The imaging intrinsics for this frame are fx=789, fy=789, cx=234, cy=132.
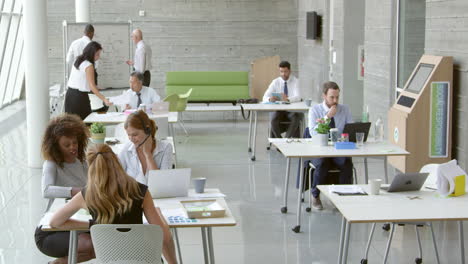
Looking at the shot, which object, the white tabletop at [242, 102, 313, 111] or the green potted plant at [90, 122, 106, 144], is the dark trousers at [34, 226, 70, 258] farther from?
the white tabletop at [242, 102, 313, 111]

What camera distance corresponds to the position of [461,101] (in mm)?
8305

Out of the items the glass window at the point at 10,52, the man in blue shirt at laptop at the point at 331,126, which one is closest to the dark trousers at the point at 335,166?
the man in blue shirt at laptop at the point at 331,126

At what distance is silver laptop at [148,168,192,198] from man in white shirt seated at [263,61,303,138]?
617cm

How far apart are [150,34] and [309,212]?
12023 millimetres

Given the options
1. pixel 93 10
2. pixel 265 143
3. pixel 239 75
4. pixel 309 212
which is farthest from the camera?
pixel 93 10

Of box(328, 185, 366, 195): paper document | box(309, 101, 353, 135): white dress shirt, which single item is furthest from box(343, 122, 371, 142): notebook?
box(328, 185, 366, 195): paper document

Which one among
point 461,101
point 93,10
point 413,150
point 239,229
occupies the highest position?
point 93,10

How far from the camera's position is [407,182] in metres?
5.62

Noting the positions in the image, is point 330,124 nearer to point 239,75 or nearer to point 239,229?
point 239,229

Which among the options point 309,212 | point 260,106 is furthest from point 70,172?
point 260,106

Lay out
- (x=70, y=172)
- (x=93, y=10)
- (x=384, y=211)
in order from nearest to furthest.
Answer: (x=384, y=211) < (x=70, y=172) < (x=93, y=10)

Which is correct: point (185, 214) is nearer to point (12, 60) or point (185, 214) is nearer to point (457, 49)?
point (457, 49)

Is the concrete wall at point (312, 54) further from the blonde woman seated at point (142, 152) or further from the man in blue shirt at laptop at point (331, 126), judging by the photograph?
the blonde woman seated at point (142, 152)

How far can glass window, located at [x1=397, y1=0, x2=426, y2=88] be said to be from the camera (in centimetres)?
1031
